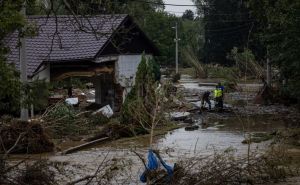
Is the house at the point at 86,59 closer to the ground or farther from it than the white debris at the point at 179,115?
farther from it

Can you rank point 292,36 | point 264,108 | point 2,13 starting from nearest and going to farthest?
point 2,13 → point 292,36 → point 264,108

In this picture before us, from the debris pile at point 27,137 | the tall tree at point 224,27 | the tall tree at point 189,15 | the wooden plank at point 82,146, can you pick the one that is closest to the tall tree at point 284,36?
the wooden plank at point 82,146

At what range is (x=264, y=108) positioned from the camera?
118 ft

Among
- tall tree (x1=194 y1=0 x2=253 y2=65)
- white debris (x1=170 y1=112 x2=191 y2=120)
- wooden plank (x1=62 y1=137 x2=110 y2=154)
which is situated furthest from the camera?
tall tree (x1=194 y1=0 x2=253 y2=65)

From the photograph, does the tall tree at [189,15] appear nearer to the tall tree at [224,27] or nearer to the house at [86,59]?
the tall tree at [224,27]

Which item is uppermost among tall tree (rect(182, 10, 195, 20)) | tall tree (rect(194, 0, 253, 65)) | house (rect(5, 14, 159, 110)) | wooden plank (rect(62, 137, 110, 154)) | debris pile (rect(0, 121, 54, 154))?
tall tree (rect(182, 10, 195, 20))

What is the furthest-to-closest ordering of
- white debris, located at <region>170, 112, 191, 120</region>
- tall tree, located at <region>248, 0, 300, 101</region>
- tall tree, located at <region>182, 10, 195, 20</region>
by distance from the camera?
1. tall tree, located at <region>182, 10, 195, 20</region>
2. white debris, located at <region>170, 112, 191, 120</region>
3. tall tree, located at <region>248, 0, 300, 101</region>

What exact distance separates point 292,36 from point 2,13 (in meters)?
19.7

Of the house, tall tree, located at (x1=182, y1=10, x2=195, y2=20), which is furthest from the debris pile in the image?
tall tree, located at (x1=182, y1=10, x2=195, y2=20)

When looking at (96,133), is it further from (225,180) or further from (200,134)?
(225,180)

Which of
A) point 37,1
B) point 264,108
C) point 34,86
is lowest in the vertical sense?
point 264,108

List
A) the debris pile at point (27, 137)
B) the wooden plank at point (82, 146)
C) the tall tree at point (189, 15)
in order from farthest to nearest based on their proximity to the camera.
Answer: the tall tree at point (189, 15), the wooden plank at point (82, 146), the debris pile at point (27, 137)

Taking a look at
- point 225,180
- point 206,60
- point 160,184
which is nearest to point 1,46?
point 160,184

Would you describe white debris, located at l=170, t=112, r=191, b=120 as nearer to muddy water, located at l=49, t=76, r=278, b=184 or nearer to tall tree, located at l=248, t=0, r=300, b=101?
muddy water, located at l=49, t=76, r=278, b=184
